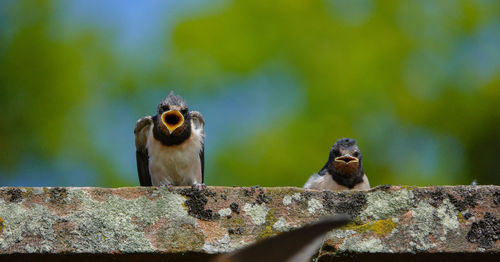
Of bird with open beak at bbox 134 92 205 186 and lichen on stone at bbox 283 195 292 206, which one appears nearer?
lichen on stone at bbox 283 195 292 206

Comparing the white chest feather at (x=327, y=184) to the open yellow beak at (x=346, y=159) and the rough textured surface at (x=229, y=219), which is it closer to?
the open yellow beak at (x=346, y=159)

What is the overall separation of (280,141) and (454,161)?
6.40ft

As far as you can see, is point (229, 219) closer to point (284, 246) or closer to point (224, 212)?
point (224, 212)

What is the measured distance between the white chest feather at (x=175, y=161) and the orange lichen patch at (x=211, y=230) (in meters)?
3.71

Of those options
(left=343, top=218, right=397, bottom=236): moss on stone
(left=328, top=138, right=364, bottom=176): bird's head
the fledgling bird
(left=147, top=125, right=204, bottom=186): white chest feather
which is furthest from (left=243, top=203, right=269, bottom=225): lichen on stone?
(left=328, top=138, right=364, bottom=176): bird's head

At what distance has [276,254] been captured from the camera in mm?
1949

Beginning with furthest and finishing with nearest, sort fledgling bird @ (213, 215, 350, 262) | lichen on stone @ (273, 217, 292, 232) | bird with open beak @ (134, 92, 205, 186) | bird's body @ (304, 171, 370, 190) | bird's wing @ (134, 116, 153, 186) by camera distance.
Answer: bird's body @ (304, 171, 370, 190) → bird's wing @ (134, 116, 153, 186) → bird with open beak @ (134, 92, 205, 186) → lichen on stone @ (273, 217, 292, 232) → fledgling bird @ (213, 215, 350, 262)

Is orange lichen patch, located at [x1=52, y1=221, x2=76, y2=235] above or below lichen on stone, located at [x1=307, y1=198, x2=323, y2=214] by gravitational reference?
above

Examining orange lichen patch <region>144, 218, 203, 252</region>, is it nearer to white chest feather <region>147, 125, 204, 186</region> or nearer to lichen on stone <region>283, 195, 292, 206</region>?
lichen on stone <region>283, 195, 292, 206</region>

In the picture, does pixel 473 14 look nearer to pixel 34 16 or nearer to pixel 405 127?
pixel 405 127

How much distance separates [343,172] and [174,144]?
4.93 ft

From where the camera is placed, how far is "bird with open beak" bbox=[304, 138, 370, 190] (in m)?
6.82

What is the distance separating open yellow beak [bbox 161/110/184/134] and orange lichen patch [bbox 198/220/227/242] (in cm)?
334

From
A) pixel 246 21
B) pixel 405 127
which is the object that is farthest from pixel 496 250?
pixel 246 21
